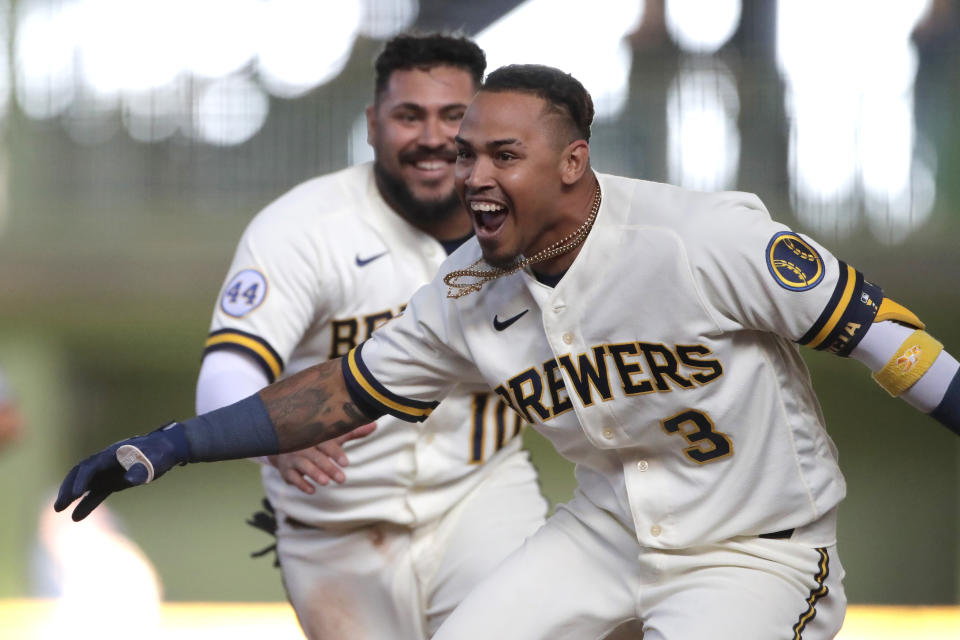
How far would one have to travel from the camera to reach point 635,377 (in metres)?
2.18

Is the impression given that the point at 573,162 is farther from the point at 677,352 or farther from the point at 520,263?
the point at 677,352

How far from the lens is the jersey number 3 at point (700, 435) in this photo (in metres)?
2.16

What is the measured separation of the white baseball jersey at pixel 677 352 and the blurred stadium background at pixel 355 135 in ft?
14.7

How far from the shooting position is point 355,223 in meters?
2.98

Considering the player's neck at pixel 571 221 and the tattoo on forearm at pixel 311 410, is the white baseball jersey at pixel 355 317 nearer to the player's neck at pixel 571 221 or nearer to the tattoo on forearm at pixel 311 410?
the tattoo on forearm at pixel 311 410

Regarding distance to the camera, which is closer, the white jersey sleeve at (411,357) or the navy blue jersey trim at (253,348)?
the white jersey sleeve at (411,357)

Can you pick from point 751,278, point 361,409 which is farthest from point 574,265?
point 361,409

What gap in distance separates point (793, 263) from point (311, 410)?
93 centimetres

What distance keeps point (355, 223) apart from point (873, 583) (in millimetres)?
5735

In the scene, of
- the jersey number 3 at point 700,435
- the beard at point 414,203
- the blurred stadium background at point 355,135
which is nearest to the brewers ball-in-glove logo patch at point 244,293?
the beard at point 414,203

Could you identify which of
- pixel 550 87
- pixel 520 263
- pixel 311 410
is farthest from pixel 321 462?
pixel 550 87

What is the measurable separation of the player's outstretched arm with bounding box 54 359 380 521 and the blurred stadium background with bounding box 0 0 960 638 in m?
4.44

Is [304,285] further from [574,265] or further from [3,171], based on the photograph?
[3,171]

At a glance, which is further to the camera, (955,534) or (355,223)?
(955,534)
